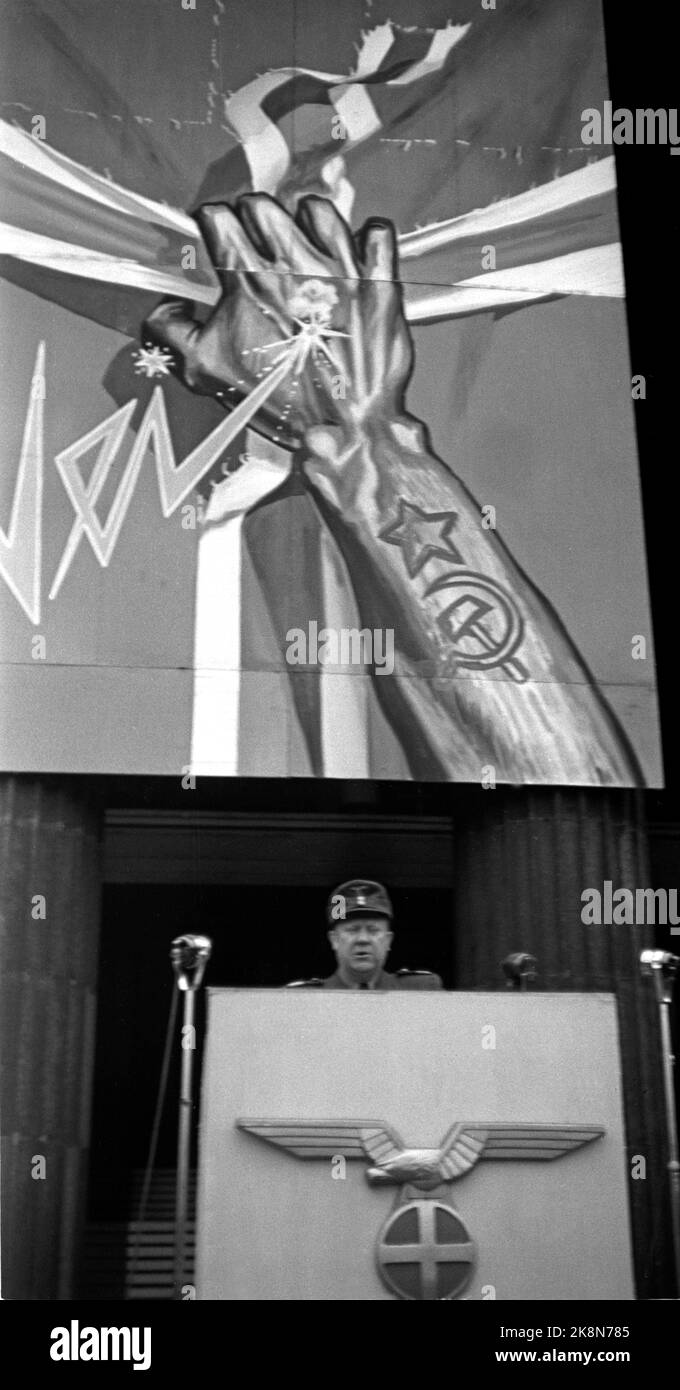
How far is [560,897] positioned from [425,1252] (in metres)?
2.88

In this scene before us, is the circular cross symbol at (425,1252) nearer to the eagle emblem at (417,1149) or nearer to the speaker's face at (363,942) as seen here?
the eagle emblem at (417,1149)

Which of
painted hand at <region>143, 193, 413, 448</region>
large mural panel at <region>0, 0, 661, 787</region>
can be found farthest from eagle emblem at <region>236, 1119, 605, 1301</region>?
painted hand at <region>143, 193, 413, 448</region>

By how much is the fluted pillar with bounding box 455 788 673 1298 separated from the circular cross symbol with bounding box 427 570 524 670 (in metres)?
0.65

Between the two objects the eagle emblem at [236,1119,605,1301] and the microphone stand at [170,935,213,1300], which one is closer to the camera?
the eagle emblem at [236,1119,605,1301]

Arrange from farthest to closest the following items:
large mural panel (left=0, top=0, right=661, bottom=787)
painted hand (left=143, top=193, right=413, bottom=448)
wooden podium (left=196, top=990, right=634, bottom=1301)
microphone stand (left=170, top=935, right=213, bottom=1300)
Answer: painted hand (left=143, top=193, right=413, bottom=448) < large mural panel (left=0, top=0, right=661, bottom=787) < microphone stand (left=170, top=935, right=213, bottom=1300) < wooden podium (left=196, top=990, right=634, bottom=1301)

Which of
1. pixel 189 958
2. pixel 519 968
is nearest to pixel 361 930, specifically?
pixel 519 968

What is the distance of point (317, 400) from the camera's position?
8125mm

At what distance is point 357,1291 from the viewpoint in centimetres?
480

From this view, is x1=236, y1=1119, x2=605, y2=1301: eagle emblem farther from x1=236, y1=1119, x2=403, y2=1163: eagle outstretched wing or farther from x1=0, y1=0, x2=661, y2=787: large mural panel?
x1=0, y1=0, x2=661, y2=787: large mural panel

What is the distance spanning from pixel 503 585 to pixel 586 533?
20.5 inches

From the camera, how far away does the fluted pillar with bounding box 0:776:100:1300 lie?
22.2ft

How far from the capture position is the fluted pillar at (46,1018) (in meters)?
6.75

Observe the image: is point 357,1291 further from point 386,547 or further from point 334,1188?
point 386,547
